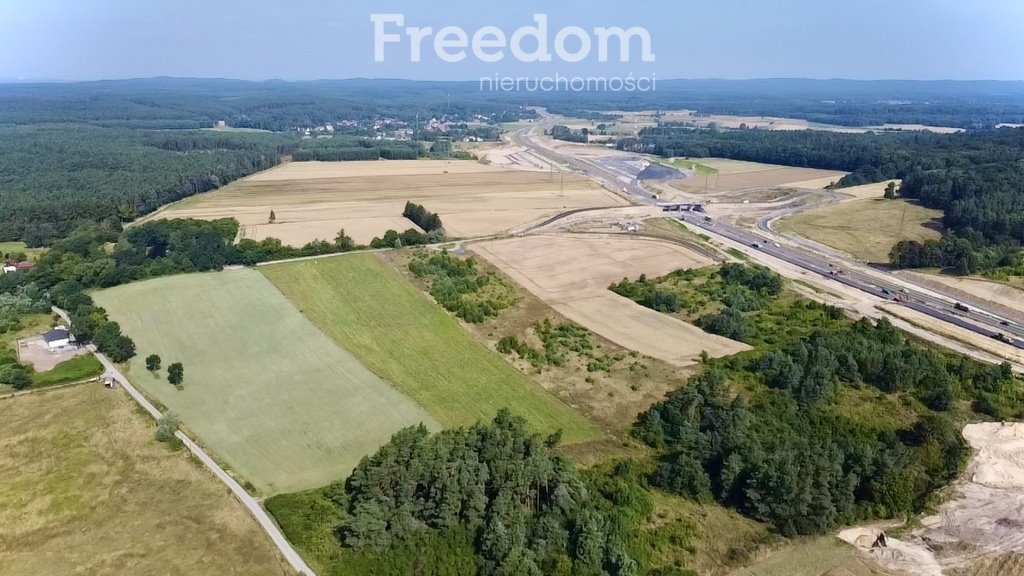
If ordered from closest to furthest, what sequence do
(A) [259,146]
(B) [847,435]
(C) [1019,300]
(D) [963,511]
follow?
(D) [963,511]
(B) [847,435]
(C) [1019,300]
(A) [259,146]

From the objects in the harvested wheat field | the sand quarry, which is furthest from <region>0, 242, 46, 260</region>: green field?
the sand quarry

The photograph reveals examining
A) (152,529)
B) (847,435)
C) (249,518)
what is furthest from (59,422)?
(847,435)

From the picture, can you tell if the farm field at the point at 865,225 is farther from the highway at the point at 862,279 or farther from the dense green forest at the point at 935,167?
the highway at the point at 862,279

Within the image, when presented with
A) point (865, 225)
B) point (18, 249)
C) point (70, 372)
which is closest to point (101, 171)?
point (18, 249)

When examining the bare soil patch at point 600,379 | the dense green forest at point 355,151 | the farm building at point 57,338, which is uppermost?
the dense green forest at point 355,151

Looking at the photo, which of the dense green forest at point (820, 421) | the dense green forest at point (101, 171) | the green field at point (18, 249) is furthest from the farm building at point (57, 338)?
the dense green forest at point (820, 421)

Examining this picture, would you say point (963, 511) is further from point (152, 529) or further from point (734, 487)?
point (152, 529)
